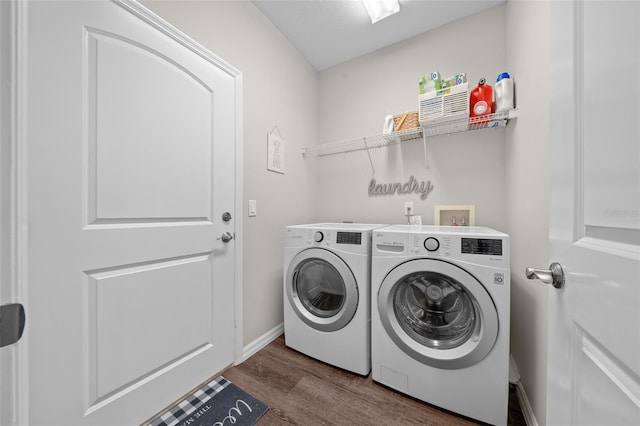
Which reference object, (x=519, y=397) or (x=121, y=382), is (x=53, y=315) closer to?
(x=121, y=382)

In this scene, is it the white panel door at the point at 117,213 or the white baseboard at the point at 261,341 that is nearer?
the white panel door at the point at 117,213

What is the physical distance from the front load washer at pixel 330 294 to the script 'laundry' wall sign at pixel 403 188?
0.71 metres

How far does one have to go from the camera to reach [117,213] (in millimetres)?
1009

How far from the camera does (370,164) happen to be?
2.18 meters

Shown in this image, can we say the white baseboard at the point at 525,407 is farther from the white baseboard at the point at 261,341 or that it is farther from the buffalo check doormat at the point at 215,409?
the white baseboard at the point at 261,341

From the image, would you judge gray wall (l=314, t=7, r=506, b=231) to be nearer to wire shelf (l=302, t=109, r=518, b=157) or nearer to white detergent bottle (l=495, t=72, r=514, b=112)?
wire shelf (l=302, t=109, r=518, b=157)

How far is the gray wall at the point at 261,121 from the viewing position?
1.45m

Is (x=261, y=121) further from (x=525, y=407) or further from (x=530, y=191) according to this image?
(x=525, y=407)

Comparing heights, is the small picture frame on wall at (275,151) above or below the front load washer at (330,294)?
above

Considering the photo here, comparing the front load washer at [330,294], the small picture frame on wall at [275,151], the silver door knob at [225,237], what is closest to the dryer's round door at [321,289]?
the front load washer at [330,294]

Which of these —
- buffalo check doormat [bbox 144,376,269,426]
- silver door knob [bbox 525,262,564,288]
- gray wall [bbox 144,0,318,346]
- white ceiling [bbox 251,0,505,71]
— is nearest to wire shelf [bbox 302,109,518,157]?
gray wall [bbox 144,0,318,346]

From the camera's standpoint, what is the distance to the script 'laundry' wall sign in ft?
6.34

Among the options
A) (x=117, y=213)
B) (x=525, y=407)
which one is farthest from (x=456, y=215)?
(x=117, y=213)

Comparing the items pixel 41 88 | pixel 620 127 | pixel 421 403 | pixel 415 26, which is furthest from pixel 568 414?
pixel 415 26
